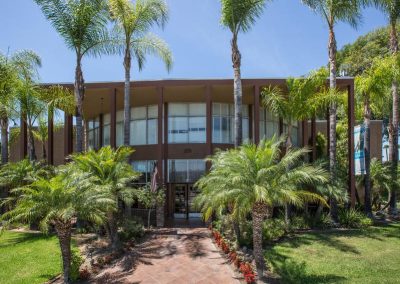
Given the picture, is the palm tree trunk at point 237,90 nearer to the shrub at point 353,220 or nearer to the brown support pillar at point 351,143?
the shrub at point 353,220

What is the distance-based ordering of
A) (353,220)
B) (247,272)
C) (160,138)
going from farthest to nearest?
(160,138) → (353,220) → (247,272)

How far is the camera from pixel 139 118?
1054 inches

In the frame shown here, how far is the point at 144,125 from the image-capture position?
26.4 meters

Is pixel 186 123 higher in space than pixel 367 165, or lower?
higher

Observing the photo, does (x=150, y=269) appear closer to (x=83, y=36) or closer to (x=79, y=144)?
(x=79, y=144)

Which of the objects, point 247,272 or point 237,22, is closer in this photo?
point 247,272

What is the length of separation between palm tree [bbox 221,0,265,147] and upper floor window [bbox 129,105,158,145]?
7472 millimetres

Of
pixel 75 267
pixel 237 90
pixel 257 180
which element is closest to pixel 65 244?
pixel 75 267

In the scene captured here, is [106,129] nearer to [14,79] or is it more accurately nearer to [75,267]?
[14,79]

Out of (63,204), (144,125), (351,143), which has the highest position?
(144,125)

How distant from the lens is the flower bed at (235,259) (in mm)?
12594

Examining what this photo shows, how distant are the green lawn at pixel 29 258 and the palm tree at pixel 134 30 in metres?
6.32

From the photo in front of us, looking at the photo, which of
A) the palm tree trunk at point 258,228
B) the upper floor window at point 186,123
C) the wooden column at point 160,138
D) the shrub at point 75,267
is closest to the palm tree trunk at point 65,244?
the shrub at point 75,267

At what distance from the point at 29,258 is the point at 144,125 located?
12.6m
